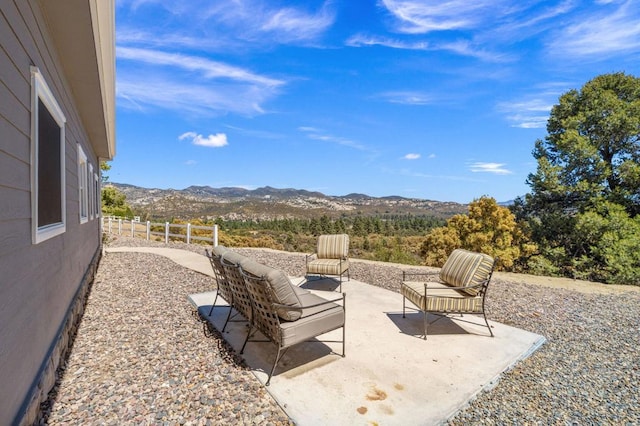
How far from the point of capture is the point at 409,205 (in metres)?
69.2

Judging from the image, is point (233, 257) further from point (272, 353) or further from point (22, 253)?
point (22, 253)

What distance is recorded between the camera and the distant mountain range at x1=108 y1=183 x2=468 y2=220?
47716 mm

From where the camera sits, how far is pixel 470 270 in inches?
154

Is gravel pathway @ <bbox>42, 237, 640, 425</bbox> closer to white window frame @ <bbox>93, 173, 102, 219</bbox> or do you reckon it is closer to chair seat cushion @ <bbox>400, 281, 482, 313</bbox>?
chair seat cushion @ <bbox>400, 281, 482, 313</bbox>

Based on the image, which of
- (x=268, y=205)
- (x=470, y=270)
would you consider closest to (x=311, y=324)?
(x=470, y=270)

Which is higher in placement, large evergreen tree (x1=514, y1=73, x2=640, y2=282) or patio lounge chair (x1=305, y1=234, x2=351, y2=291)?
large evergreen tree (x1=514, y1=73, x2=640, y2=282)

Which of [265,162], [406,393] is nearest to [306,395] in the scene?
[406,393]

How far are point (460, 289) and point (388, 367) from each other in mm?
1516

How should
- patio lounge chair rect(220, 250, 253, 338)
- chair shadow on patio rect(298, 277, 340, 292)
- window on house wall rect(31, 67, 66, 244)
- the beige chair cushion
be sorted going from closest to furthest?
1. window on house wall rect(31, 67, 66, 244)
2. patio lounge chair rect(220, 250, 253, 338)
3. the beige chair cushion
4. chair shadow on patio rect(298, 277, 340, 292)

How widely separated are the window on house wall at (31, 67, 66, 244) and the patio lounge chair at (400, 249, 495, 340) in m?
3.64

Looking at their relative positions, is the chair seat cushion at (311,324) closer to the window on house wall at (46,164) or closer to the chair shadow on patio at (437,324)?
the chair shadow on patio at (437,324)

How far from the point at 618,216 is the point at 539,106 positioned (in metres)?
5.02

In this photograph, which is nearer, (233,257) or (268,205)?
(233,257)

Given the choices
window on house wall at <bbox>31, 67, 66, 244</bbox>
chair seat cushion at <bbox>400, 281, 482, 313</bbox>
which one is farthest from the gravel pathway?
window on house wall at <bbox>31, 67, 66, 244</bbox>
